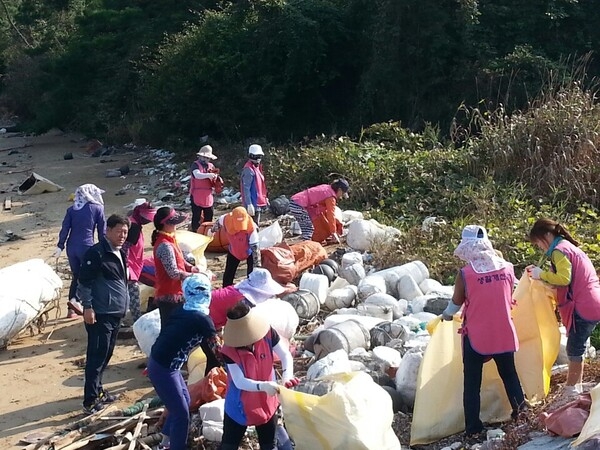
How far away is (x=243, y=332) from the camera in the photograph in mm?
4250

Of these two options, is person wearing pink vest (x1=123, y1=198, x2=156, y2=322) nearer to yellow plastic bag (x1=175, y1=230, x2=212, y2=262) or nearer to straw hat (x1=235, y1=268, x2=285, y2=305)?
yellow plastic bag (x1=175, y1=230, x2=212, y2=262)

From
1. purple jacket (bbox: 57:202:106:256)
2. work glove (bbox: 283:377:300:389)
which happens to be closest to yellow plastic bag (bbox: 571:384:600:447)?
work glove (bbox: 283:377:300:389)

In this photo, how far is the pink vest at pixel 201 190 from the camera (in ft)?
32.6

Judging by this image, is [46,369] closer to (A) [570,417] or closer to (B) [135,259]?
(B) [135,259]

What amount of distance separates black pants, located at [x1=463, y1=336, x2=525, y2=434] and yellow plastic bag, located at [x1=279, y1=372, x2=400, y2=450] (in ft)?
2.15

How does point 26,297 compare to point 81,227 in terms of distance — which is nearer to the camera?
point 26,297

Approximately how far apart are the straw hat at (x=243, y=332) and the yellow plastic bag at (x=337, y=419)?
0.32m

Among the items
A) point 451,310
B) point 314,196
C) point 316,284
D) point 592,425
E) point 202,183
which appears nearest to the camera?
point 592,425

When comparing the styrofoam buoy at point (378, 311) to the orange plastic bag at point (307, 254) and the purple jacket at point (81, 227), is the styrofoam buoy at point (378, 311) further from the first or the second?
the purple jacket at point (81, 227)

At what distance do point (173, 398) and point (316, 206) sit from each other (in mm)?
4758

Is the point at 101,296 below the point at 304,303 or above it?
above

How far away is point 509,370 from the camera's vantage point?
4.80 m

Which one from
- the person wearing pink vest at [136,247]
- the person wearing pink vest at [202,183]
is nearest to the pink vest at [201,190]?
the person wearing pink vest at [202,183]

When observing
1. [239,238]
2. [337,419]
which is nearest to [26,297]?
[239,238]
